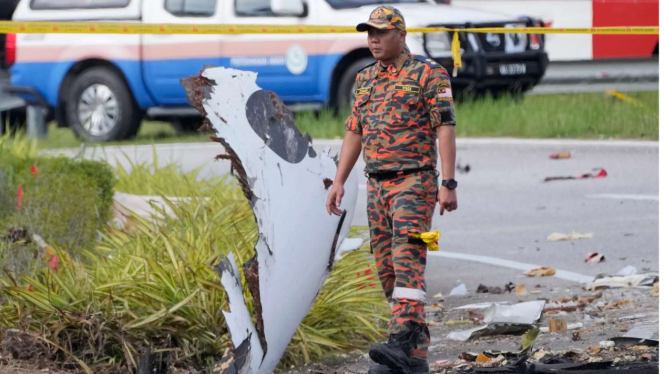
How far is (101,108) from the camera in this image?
52.5ft

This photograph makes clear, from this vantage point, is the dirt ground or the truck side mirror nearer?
the dirt ground

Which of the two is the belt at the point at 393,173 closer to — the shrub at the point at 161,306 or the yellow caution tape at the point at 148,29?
the shrub at the point at 161,306

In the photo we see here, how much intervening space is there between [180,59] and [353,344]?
9.43m

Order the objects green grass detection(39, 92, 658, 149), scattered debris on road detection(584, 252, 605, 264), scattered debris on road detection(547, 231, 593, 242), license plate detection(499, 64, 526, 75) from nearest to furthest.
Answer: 1. scattered debris on road detection(584, 252, 605, 264)
2. scattered debris on road detection(547, 231, 593, 242)
3. green grass detection(39, 92, 658, 149)
4. license plate detection(499, 64, 526, 75)

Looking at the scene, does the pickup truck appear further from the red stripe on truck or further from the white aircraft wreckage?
the white aircraft wreckage

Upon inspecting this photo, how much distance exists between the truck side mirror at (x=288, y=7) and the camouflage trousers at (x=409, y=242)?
30.9ft

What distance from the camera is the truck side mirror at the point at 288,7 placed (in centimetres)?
1489

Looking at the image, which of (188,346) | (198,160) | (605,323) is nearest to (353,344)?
(188,346)

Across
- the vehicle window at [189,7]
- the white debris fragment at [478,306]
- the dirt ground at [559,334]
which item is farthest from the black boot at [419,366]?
the vehicle window at [189,7]

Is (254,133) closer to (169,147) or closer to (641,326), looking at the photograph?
(641,326)

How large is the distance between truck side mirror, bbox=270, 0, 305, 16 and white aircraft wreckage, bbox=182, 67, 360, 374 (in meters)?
8.94

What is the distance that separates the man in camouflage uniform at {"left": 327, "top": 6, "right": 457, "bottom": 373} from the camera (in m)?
5.55

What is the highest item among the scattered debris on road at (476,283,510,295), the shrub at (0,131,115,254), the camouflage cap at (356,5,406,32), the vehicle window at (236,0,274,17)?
the camouflage cap at (356,5,406,32)

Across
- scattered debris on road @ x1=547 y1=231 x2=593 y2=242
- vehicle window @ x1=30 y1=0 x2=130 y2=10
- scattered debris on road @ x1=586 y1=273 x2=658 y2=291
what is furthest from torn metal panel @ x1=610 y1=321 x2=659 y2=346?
vehicle window @ x1=30 y1=0 x2=130 y2=10
